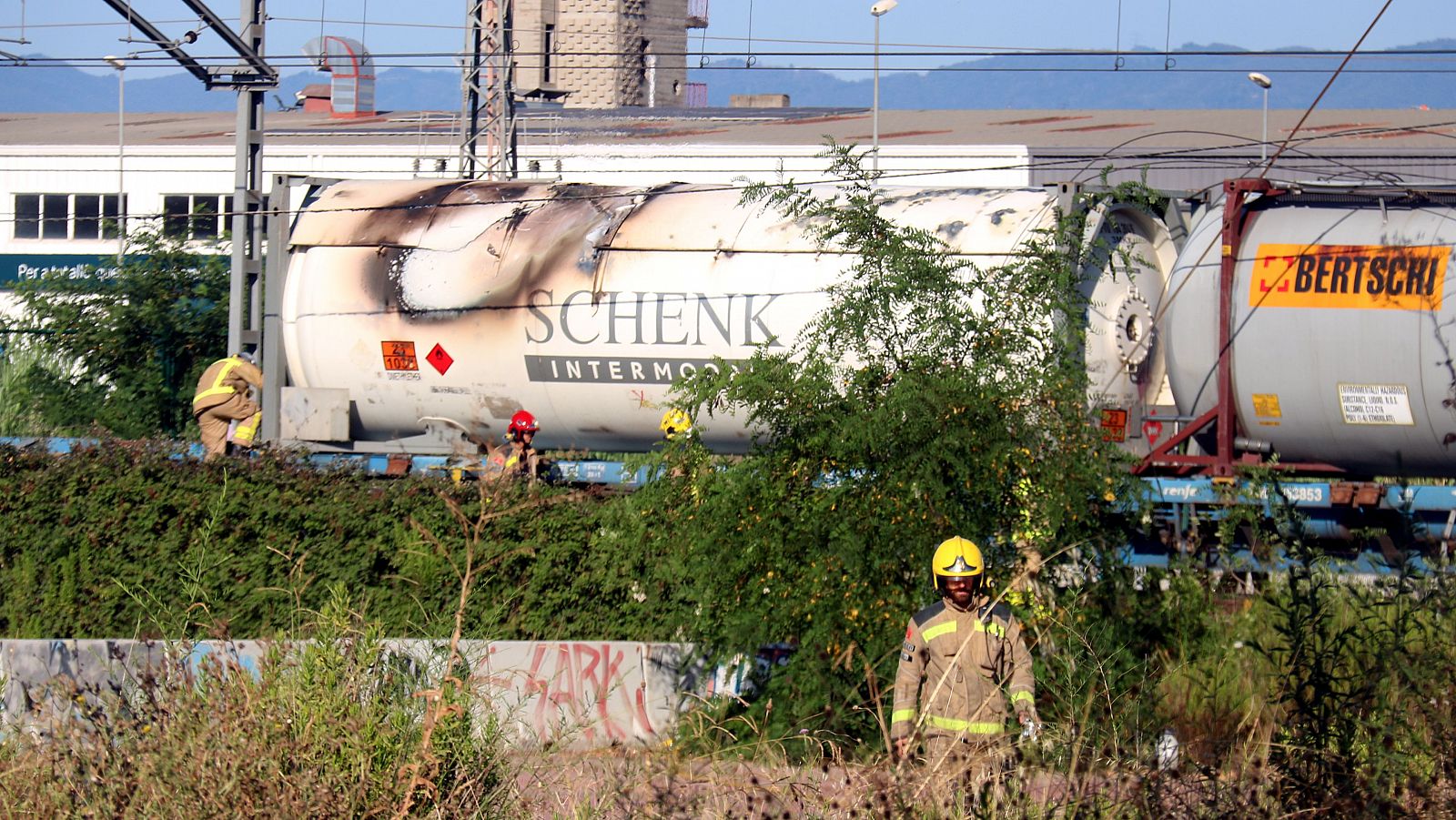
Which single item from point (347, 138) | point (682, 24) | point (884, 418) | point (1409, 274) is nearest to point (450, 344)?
point (884, 418)

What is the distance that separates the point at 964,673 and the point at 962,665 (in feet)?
0.12

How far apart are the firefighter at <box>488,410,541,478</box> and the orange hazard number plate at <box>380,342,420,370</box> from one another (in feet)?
4.96

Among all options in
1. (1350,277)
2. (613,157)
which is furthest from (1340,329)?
(613,157)

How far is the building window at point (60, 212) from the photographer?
34812 millimetres

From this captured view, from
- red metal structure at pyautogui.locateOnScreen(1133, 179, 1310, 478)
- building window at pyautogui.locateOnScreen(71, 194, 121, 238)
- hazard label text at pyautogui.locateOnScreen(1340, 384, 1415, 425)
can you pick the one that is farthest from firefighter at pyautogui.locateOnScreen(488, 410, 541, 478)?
building window at pyautogui.locateOnScreen(71, 194, 121, 238)

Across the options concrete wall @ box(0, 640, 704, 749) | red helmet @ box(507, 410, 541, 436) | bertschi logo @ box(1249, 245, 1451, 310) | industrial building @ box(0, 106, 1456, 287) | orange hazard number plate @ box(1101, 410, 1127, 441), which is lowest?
concrete wall @ box(0, 640, 704, 749)

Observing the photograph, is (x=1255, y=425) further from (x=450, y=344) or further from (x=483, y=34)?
(x=483, y=34)

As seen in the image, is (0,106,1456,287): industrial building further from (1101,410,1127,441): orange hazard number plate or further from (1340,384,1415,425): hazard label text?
(1340,384,1415,425): hazard label text

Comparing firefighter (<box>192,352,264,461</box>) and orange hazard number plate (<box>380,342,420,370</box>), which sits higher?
orange hazard number plate (<box>380,342,420,370</box>)

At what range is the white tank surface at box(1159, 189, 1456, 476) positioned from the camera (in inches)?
477

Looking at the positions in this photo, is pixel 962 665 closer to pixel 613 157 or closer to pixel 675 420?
pixel 675 420

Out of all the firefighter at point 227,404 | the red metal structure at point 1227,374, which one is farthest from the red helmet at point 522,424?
the red metal structure at point 1227,374

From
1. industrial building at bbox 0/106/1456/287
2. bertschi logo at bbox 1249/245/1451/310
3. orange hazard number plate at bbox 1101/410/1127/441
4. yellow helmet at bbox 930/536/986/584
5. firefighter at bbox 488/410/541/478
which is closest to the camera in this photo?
yellow helmet at bbox 930/536/986/584

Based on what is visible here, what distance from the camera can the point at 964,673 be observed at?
627cm
